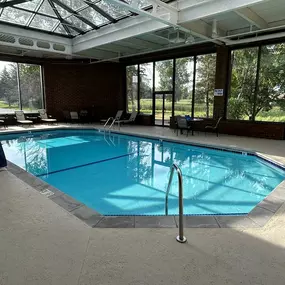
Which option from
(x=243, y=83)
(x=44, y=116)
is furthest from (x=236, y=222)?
(x=44, y=116)

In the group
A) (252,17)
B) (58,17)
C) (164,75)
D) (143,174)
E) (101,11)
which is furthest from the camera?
(164,75)

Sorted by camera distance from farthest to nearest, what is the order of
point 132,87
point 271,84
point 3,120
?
1. point 132,87
2. point 3,120
3. point 271,84

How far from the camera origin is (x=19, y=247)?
1870 mm

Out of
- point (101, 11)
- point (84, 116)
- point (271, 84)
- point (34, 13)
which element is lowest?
point (84, 116)

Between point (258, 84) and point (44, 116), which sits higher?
point (258, 84)

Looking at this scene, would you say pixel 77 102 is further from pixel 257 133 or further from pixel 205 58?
pixel 257 133

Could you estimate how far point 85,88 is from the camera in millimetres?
12352

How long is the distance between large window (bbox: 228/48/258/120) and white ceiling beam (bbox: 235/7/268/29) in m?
1.32

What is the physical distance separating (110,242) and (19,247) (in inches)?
29.3

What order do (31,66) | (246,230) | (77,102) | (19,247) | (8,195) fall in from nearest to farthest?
(19,247), (246,230), (8,195), (31,66), (77,102)

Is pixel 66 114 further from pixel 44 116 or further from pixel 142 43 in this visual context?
pixel 142 43

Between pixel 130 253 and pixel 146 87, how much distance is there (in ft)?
34.1

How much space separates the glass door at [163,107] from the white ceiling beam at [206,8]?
4590mm

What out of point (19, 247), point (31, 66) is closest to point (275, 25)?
point (19, 247)
